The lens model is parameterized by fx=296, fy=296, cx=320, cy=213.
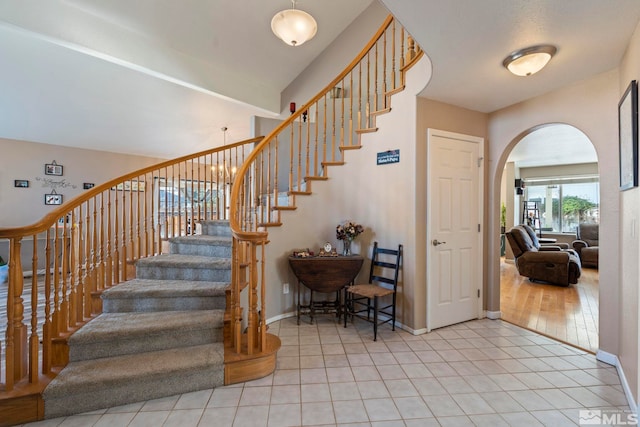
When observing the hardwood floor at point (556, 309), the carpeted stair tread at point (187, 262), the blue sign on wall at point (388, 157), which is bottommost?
the hardwood floor at point (556, 309)

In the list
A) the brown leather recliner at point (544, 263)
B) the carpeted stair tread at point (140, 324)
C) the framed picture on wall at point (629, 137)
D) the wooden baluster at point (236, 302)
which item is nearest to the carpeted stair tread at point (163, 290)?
the carpeted stair tread at point (140, 324)

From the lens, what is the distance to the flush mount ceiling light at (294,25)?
108 inches

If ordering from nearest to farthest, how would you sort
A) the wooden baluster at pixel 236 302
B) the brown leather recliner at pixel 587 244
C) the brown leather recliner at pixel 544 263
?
the wooden baluster at pixel 236 302 < the brown leather recliner at pixel 544 263 < the brown leather recliner at pixel 587 244

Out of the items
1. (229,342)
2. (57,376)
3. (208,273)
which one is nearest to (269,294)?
(208,273)

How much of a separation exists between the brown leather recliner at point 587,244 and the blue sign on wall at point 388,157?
217 inches

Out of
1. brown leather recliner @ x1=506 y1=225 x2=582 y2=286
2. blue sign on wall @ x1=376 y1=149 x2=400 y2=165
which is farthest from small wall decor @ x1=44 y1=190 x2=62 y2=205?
brown leather recliner @ x1=506 y1=225 x2=582 y2=286

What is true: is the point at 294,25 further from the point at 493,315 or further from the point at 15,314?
the point at 493,315

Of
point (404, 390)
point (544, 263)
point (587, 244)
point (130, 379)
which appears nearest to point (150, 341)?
point (130, 379)

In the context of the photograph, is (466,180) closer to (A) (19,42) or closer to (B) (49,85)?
(A) (19,42)

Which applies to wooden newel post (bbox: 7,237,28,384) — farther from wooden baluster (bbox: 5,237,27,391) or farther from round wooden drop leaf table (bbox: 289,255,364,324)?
round wooden drop leaf table (bbox: 289,255,364,324)

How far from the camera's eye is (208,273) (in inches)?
108

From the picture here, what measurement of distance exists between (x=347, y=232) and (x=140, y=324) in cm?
198

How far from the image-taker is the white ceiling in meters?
1.77

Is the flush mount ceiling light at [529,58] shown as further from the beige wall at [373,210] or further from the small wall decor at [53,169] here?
the small wall decor at [53,169]
